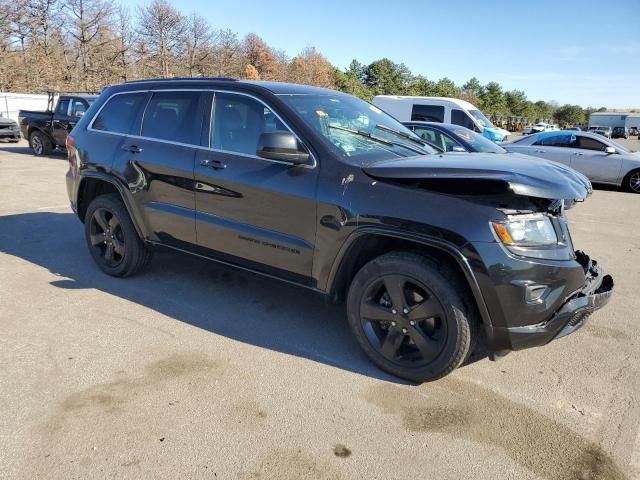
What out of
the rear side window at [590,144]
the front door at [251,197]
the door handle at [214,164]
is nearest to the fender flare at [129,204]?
the front door at [251,197]

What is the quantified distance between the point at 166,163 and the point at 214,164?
559mm

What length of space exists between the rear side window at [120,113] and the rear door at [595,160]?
1189 cm

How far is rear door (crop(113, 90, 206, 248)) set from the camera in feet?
13.0

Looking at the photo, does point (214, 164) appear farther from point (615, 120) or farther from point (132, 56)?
point (615, 120)

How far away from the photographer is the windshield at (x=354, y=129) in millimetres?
3395

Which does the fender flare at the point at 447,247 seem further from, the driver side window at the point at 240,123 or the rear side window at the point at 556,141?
the rear side window at the point at 556,141

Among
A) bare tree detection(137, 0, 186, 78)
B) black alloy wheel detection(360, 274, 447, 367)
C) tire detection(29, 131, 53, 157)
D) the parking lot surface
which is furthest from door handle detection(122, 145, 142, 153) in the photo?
bare tree detection(137, 0, 186, 78)

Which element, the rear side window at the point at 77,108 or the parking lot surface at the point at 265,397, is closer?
the parking lot surface at the point at 265,397

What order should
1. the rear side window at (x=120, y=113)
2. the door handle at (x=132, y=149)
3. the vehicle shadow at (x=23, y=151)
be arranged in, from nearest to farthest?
the door handle at (x=132, y=149) < the rear side window at (x=120, y=113) < the vehicle shadow at (x=23, y=151)

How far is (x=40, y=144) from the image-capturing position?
15.5 metres

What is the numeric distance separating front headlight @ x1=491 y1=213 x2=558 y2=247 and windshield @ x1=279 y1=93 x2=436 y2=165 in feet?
3.29

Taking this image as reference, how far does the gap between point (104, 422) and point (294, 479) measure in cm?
112

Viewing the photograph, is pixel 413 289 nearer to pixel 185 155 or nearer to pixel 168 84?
pixel 185 155

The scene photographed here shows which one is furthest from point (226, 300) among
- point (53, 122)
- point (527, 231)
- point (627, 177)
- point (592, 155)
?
point (53, 122)
